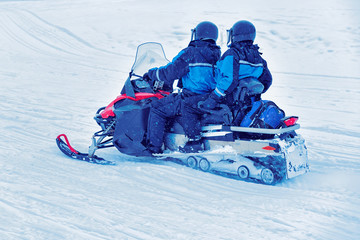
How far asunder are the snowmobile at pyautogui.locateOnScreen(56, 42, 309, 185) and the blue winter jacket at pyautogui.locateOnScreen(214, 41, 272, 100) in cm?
11

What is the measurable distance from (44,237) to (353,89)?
7046 millimetres

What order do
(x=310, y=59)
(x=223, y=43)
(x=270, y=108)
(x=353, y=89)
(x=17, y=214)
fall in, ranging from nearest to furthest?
(x=17, y=214) → (x=270, y=108) → (x=353, y=89) → (x=310, y=59) → (x=223, y=43)

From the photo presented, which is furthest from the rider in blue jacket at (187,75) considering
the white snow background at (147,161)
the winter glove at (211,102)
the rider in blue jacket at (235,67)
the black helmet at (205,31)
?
the white snow background at (147,161)

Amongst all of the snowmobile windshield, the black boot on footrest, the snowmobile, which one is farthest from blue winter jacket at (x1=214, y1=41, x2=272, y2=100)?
the snowmobile windshield

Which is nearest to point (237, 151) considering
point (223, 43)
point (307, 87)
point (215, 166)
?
point (215, 166)

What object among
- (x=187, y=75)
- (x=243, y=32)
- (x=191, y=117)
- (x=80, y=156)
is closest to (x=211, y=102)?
A: (x=191, y=117)

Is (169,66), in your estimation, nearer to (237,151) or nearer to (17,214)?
(237,151)

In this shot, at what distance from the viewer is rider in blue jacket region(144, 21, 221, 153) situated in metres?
4.06

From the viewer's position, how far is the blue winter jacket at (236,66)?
149 inches

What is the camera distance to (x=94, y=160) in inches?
171

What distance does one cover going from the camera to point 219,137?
4.04m

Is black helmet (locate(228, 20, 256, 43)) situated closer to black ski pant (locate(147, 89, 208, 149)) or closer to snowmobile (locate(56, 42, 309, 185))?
snowmobile (locate(56, 42, 309, 185))

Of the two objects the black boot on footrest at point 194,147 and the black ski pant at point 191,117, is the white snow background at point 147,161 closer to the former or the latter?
the black boot on footrest at point 194,147

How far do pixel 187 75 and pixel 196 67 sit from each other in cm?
17
